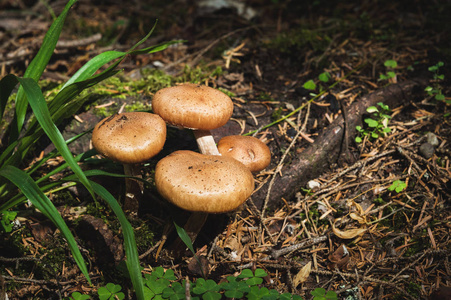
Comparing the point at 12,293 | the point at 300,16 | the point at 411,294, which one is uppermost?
the point at 300,16

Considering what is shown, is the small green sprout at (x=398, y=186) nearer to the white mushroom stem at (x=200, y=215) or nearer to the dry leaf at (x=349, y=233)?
the dry leaf at (x=349, y=233)

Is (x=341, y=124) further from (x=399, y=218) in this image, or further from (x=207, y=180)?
(x=207, y=180)

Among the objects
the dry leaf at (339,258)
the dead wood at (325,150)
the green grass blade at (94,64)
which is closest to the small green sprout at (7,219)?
the green grass blade at (94,64)

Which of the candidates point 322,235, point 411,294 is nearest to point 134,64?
point 322,235

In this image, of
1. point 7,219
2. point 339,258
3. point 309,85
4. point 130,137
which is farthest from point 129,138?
point 309,85

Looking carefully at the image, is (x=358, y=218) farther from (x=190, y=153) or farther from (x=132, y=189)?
(x=132, y=189)

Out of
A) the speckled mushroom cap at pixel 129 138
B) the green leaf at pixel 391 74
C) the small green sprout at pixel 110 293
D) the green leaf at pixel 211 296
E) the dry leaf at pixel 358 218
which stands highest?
the speckled mushroom cap at pixel 129 138
